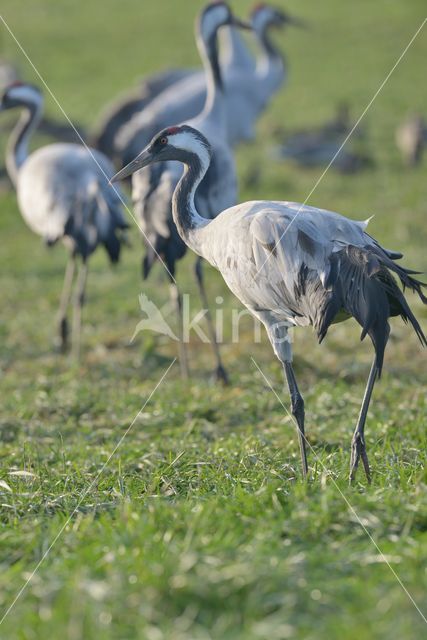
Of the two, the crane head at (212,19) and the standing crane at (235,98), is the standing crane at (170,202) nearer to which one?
the crane head at (212,19)

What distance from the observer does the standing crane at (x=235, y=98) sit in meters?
10.0

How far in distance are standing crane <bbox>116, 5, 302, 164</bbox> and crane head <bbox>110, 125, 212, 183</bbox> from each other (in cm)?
498

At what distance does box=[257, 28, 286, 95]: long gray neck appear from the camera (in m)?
11.0

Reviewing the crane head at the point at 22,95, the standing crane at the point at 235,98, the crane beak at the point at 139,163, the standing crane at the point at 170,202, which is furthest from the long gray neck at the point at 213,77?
the crane beak at the point at 139,163

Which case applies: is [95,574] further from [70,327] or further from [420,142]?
[420,142]

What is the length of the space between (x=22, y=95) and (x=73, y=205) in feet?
6.41

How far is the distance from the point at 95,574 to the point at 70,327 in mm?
5241

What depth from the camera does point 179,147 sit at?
4.91m

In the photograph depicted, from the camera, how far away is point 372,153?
14.4 meters

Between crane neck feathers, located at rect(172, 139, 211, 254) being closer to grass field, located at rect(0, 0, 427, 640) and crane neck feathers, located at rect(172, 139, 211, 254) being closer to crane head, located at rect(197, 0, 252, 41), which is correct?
grass field, located at rect(0, 0, 427, 640)

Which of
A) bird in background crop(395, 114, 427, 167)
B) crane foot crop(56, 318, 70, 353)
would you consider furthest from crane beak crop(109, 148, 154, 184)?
bird in background crop(395, 114, 427, 167)

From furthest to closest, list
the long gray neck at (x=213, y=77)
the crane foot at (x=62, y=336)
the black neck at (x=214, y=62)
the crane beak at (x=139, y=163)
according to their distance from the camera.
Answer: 1. the crane foot at (x=62, y=336)
2. the black neck at (x=214, y=62)
3. the long gray neck at (x=213, y=77)
4. the crane beak at (x=139, y=163)

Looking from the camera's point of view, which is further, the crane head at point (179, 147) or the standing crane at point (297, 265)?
the crane head at point (179, 147)

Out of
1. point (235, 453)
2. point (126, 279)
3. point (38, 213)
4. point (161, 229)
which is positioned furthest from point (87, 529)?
Result: point (126, 279)
